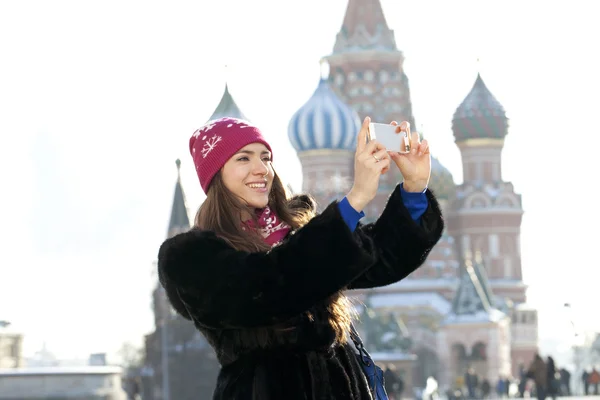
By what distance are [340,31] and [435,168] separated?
6.94 m

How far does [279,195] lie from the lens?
4.77 m

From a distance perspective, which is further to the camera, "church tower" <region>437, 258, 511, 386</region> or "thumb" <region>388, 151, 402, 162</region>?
"church tower" <region>437, 258, 511, 386</region>

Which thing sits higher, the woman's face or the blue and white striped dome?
the blue and white striped dome

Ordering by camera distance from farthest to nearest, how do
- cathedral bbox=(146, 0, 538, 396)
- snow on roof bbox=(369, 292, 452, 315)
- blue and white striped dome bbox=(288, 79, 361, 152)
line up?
1. blue and white striped dome bbox=(288, 79, 361, 152)
2. snow on roof bbox=(369, 292, 452, 315)
3. cathedral bbox=(146, 0, 538, 396)

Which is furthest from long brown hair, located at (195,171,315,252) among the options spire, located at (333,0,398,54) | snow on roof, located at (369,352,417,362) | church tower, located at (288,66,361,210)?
spire, located at (333,0,398,54)

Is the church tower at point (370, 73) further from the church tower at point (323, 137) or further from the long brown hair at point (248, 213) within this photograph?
the long brown hair at point (248, 213)

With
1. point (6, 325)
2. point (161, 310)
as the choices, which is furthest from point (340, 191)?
point (6, 325)

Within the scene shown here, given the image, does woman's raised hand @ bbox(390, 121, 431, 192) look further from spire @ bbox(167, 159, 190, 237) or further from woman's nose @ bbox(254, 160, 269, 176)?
spire @ bbox(167, 159, 190, 237)

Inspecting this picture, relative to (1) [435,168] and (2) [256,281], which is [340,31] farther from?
(2) [256,281]

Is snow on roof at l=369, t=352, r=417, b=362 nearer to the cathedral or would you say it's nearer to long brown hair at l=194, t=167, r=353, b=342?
the cathedral

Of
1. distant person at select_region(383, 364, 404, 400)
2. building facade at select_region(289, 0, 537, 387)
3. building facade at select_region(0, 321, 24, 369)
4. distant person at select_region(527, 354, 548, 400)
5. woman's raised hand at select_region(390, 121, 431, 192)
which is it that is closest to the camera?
woman's raised hand at select_region(390, 121, 431, 192)

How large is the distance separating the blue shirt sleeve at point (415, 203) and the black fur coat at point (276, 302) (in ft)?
0.60

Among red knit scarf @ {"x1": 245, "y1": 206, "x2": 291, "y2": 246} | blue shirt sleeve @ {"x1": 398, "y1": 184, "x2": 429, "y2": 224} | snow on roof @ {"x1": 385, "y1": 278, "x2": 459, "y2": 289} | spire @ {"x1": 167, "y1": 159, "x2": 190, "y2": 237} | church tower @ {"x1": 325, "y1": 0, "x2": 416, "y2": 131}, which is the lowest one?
red knit scarf @ {"x1": 245, "y1": 206, "x2": 291, "y2": 246}

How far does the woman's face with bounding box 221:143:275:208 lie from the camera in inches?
183
